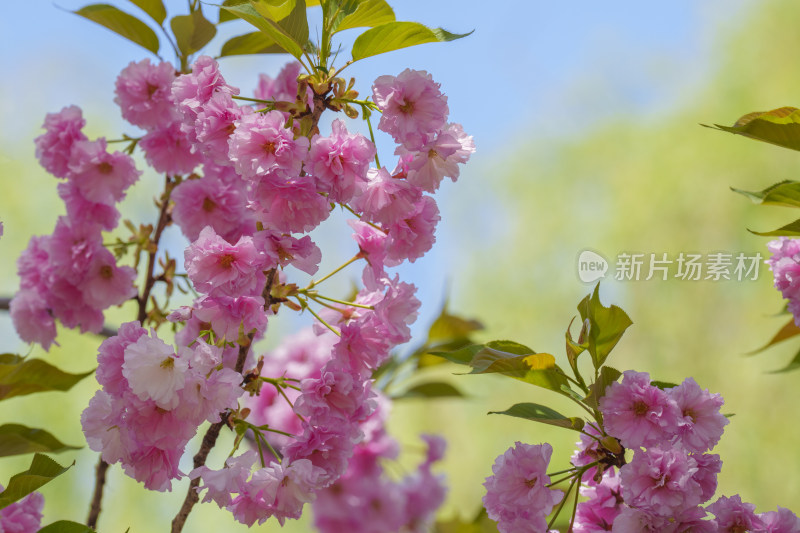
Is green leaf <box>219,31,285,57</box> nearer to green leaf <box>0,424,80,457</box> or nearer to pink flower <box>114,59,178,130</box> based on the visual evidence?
pink flower <box>114,59,178,130</box>

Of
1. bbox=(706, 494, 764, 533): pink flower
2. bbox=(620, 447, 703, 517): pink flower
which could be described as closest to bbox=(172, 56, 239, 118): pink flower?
bbox=(620, 447, 703, 517): pink flower

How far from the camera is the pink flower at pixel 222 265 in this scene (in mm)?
733

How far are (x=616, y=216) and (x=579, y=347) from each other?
18.8 feet

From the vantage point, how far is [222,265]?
29.3 inches

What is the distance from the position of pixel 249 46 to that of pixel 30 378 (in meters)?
0.56

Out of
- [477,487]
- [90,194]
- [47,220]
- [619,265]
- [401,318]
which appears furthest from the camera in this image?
A: [477,487]

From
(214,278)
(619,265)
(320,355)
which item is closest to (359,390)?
(214,278)

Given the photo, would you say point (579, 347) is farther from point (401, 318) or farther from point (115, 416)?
point (115, 416)

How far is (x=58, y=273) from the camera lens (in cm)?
108

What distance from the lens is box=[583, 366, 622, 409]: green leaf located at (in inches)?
29.8

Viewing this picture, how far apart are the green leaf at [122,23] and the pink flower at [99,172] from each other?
169 millimetres

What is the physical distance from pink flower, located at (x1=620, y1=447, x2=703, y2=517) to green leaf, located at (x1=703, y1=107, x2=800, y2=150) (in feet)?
1.11

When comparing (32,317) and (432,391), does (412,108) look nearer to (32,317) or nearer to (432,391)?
(32,317)

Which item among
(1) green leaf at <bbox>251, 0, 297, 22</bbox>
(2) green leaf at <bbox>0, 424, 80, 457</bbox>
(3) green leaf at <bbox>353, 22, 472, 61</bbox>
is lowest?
(2) green leaf at <bbox>0, 424, 80, 457</bbox>
